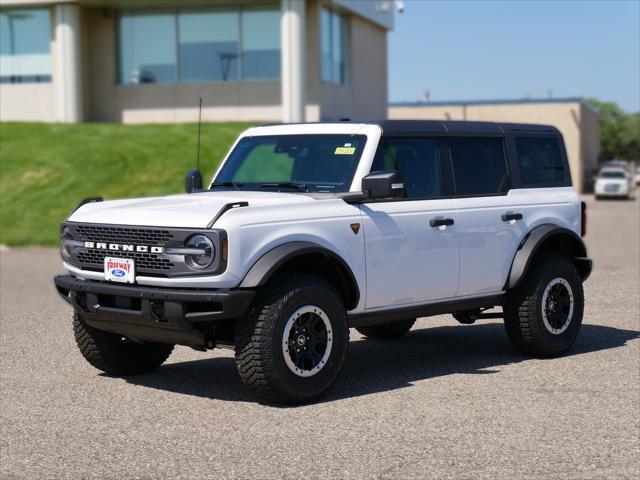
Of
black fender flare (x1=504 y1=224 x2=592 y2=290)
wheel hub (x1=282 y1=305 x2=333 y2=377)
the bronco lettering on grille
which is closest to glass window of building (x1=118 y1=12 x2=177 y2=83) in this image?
black fender flare (x1=504 y1=224 x2=592 y2=290)

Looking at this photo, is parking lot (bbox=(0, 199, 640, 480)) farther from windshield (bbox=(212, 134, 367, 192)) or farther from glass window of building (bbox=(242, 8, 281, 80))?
glass window of building (bbox=(242, 8, 281, 80))

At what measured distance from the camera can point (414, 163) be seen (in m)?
9.02

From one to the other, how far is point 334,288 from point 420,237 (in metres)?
1.02

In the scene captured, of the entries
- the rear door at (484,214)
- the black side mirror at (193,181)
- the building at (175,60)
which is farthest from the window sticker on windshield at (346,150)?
the building at (175,60)

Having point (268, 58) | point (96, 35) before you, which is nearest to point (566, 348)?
point (268, 58)

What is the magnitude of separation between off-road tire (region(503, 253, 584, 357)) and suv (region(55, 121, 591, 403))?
2cm

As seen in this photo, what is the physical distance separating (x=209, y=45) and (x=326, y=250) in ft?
99.0

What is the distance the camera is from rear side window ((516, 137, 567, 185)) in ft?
32.9

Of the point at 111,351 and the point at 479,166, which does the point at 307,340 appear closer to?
the point at 111,351

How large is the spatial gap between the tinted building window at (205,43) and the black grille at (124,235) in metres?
29.1

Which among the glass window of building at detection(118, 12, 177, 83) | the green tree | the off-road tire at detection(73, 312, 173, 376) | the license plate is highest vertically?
the glass window of building at detection(118, 12, 177, 83)

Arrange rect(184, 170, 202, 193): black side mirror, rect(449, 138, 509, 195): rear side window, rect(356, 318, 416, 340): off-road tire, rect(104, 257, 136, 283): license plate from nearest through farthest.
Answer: rect(104, 257, 136, 283): license plate
rect(449, 138, 509, 195): rear side window
rect(184, 170, 202, 193): black side mirror
rect(356, 318, 416, 340): off-road tire

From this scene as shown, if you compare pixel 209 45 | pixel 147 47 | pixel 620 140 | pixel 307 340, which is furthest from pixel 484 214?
pixel 620 140

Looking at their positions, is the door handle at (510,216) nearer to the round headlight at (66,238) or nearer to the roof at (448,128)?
the roof at (448,128)
